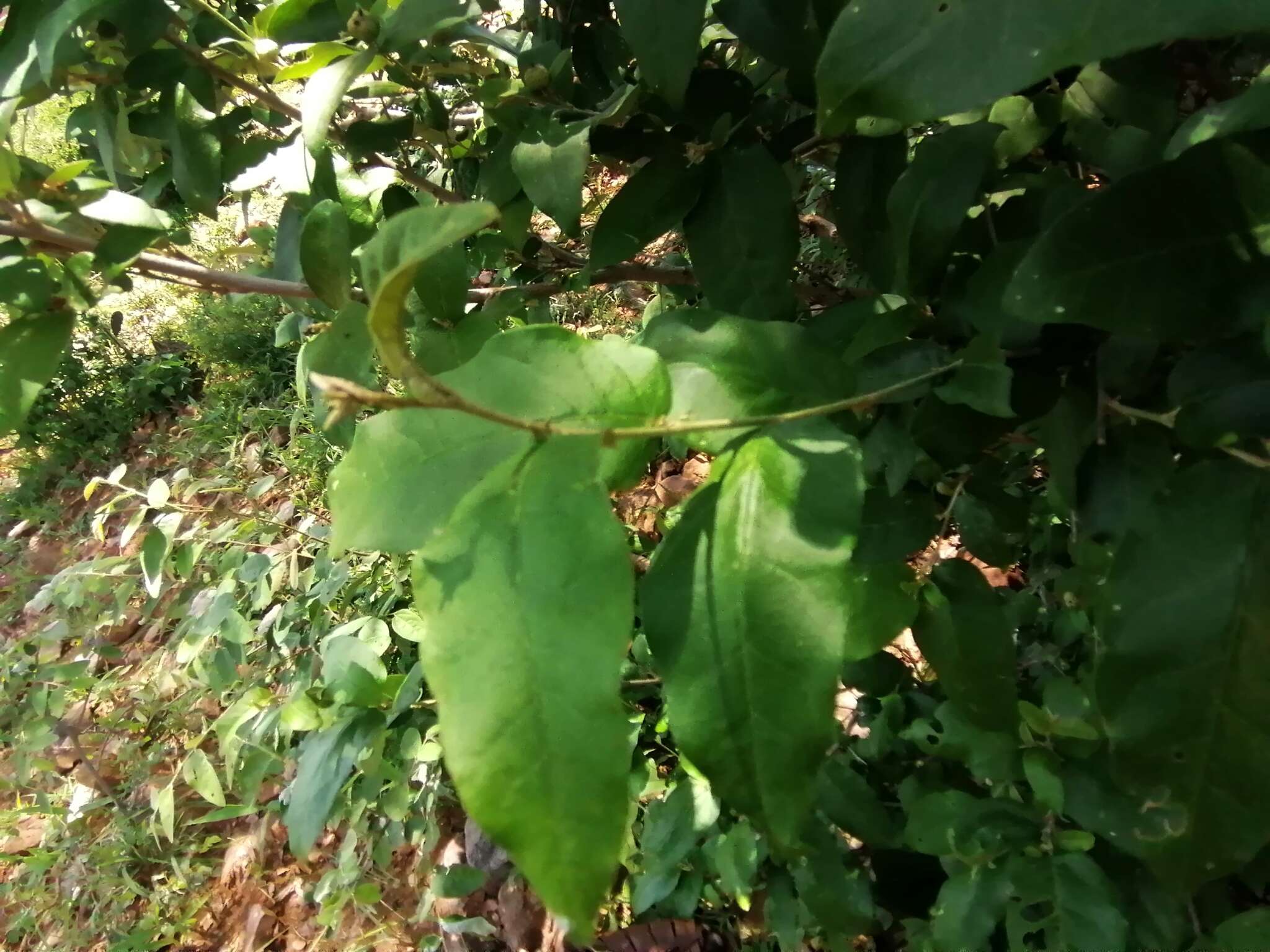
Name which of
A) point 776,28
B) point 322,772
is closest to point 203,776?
point 322,772

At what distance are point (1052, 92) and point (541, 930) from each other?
55.9 inches

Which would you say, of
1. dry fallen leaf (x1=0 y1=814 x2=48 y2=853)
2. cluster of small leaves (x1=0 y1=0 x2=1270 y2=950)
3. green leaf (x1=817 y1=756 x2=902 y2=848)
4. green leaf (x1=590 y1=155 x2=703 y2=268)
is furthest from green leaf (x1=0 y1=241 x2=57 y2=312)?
dry fallen leaf (x1=0 y1=814 x2=48 y2=853)

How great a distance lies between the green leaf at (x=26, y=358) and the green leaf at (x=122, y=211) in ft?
0.26

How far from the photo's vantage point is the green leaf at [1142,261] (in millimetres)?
351

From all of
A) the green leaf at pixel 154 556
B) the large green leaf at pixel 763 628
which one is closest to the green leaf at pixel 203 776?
the green leaf at pixel 154 556

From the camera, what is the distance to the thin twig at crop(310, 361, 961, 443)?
0.30 meters

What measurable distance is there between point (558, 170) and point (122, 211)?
0.33 metres

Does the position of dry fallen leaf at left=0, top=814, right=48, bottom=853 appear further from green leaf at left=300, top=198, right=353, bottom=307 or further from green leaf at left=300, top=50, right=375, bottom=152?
green leaf at left=300, top=50, right=375, bottom=152

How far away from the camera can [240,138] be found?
0.84m

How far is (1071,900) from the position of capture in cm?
70

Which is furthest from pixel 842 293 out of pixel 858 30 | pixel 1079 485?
pixel 858 30

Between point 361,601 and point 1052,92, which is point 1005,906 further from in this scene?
point 361,601

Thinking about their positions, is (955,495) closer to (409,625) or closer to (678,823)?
(678,823)

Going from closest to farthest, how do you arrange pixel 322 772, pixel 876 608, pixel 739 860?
1. pixel 876 608
2. pixel 322 772
3. pixel 739 860
